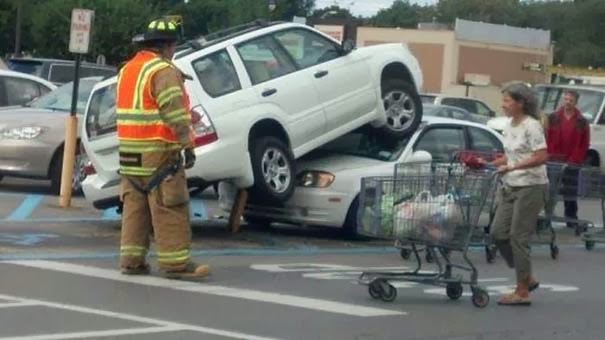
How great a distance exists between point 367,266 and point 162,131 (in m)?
3.03

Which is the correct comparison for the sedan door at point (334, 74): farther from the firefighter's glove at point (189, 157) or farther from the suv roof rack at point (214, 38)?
the firefighter's glove at point (189, 157)

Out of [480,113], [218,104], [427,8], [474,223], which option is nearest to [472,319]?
[474,223]

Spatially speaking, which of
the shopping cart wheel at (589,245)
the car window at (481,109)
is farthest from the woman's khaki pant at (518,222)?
the car window at (481,109)

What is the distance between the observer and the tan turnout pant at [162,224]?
40.0 feet

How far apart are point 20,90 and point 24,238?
25.6 feet

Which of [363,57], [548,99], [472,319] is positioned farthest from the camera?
[548,99]

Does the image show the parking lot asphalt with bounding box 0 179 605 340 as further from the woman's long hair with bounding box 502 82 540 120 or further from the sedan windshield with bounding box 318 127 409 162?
the woman's long hair with bounding box 502 82 540 120

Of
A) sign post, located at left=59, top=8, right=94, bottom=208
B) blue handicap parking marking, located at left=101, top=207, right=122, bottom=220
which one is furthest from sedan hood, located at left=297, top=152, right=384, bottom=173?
sign post, located at left=59, top=8, right=94, bottom=208

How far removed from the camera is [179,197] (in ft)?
40.2

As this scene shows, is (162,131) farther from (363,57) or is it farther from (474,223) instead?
(363,57)

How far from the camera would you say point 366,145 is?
55.0ft

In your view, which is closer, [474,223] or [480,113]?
[474,223]

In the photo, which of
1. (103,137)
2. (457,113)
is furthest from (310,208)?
(457,113)

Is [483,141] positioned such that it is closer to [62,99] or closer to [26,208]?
[26,208]
